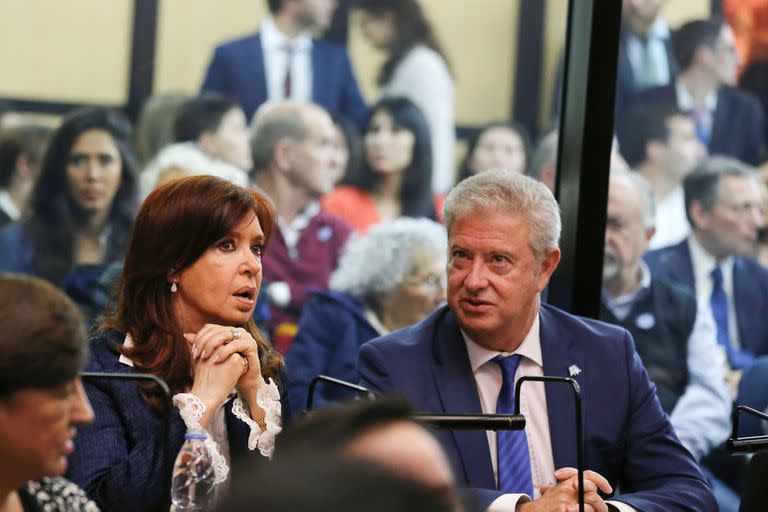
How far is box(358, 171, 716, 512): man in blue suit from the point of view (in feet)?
8.61

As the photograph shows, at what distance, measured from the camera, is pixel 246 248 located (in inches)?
96.8

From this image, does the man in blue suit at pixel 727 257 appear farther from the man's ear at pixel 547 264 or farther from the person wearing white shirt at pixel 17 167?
the person wearing white shirt at pixel 17 167

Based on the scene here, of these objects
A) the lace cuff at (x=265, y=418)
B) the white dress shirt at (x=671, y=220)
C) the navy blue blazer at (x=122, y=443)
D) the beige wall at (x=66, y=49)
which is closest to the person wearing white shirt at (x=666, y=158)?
the white dress shirt at (x=671, y=220)

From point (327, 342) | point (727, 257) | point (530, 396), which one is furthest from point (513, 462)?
point (727, 257)

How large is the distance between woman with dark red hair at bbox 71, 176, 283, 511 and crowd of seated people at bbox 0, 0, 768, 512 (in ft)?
4.69

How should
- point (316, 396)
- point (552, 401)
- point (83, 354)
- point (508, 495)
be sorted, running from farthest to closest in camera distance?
point (316, 396)
point (552, 401)
point (508, 495)
point (83, 354)

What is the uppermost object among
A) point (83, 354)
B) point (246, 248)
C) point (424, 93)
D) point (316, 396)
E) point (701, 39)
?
point (701, 39)

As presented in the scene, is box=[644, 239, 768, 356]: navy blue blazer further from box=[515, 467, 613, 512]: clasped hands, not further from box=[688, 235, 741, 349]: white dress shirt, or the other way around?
box=[515, 467, 613, 512]: clasped hands

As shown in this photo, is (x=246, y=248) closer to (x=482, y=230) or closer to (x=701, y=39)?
(x=482, y=230)

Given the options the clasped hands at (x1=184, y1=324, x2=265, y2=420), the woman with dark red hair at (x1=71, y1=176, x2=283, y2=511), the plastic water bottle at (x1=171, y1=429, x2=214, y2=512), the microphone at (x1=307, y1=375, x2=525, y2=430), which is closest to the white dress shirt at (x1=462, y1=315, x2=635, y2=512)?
the woman with dark red hair at (x1=71, y1=176, x2=283, y2=511)

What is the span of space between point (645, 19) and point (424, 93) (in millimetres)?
860

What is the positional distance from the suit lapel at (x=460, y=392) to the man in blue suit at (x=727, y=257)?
1.67 metres

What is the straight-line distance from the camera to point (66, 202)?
3863 mm

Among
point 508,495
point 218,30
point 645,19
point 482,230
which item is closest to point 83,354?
point 508,495
